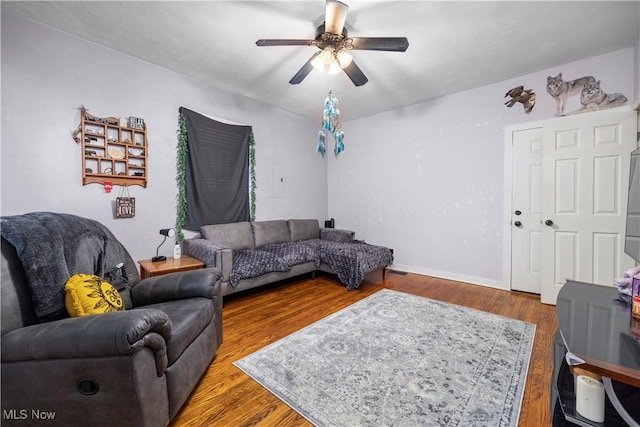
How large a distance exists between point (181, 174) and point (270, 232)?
150 cm

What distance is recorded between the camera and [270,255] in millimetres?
3314

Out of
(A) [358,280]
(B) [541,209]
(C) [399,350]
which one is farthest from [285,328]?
(B) [541,209]

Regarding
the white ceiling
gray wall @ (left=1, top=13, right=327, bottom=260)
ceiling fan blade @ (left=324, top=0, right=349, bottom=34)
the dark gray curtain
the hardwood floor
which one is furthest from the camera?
the dark gray curtain

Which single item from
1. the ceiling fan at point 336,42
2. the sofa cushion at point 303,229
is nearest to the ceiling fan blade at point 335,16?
the ceiling fan at point 336,42

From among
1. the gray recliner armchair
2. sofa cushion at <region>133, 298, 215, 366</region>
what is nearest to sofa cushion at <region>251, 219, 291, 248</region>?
sofa cushion at <region>133, 298, 215, 366</region>

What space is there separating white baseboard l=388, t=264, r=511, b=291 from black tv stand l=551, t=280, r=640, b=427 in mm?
2103

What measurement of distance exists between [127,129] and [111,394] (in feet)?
8.74

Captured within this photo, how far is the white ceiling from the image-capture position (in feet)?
6.74

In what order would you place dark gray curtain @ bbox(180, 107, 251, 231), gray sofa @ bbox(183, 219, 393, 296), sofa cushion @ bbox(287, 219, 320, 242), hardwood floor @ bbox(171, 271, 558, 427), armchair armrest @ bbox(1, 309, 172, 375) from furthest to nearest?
1. sofa cushion @ bbox(287, 219, 320, 242)
2. dark gray curtain @ bbox(180, 107, 251, 231)
3. gray sofa @ bbox(183, 219, 393, 296)
4. hardwood floor @ bbox(171, 271, 558, 427)
5. armchair armrest @ bbox(1, 309, 172, 375)

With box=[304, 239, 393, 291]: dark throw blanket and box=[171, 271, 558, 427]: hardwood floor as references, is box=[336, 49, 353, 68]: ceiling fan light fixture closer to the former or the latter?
box=[304, 239, 393, 291]: dark throw blanket

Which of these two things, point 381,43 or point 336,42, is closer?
point 381,43

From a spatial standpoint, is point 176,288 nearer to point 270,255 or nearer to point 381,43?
point 270,255

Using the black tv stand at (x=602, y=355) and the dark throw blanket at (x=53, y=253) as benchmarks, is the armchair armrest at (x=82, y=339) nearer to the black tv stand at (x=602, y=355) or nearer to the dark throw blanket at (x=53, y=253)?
the dark throw blanket at (x=53, y=253)

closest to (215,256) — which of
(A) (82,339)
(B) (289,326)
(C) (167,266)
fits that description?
(C) (167,266)
